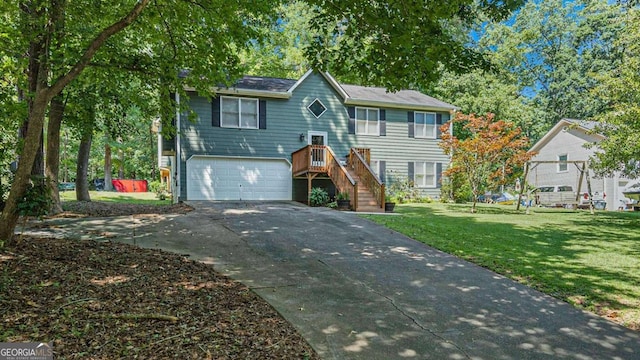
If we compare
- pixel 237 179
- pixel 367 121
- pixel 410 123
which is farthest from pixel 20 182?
pixel 410 123

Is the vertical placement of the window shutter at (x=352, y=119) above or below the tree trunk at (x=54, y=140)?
above

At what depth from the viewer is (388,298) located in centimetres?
465

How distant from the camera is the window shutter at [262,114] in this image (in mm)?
16448

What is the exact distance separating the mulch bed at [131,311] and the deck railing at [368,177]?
9215 millimetres

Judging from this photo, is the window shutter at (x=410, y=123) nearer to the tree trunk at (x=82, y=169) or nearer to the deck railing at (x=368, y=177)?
the deck railing at (x=368, y=177)

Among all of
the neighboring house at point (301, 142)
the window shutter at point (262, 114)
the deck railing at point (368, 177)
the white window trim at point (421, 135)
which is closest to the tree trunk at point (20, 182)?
the neighboring house at point (301, 142)

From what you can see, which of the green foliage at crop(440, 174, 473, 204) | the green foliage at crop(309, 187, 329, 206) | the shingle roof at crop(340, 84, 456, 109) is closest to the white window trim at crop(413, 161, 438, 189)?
the green foliage at crop(440, 174, 473, 204)

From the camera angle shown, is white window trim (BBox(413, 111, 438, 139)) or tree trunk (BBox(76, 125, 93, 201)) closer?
tree trunk (BBox(76, 125, 93, 201))

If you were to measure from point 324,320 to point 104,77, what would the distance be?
24.9 feet

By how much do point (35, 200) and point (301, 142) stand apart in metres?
12.7

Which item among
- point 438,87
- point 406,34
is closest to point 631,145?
point 406,34

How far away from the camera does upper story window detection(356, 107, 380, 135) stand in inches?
720

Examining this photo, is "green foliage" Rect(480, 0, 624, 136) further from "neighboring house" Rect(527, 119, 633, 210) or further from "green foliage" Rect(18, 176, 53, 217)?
"green foliage" Rect(18, 176, 53, 217)

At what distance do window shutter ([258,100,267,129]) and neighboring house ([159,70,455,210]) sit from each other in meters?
0.04
